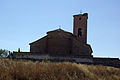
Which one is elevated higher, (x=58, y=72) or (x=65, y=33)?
(x=65, y=33)

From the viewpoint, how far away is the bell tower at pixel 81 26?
40.4 m

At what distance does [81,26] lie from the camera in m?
40.5

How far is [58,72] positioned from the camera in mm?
7988

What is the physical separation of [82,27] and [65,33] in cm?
618

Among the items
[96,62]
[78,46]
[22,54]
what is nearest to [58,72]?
[96,62]

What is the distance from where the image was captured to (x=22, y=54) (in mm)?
31156

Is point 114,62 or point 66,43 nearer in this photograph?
point 114,62

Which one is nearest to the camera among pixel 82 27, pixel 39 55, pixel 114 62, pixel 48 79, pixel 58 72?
pixel 48 79

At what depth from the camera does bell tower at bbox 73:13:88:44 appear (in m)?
40.4

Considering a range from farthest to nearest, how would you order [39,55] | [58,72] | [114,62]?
[39,55] < [114,62] < [58,72]

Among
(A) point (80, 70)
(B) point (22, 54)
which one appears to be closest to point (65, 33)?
(B) point (22, 54)

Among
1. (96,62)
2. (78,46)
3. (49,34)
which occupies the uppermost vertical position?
(49,34)

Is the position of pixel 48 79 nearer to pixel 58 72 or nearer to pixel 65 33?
pixel 58 72

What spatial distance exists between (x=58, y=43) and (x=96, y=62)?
9541 mm
